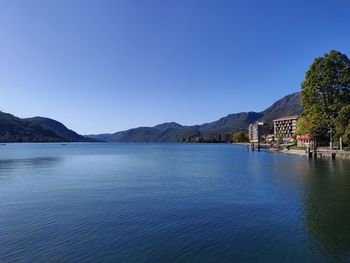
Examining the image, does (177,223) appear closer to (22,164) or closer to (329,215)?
(329,215)

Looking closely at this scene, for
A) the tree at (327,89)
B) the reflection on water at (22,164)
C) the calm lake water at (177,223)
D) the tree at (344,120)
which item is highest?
the tree at (327,89)

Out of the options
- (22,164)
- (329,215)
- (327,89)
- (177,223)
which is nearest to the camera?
(177,223)

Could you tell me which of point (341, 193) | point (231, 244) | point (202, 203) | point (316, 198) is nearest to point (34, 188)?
point (202, 203)

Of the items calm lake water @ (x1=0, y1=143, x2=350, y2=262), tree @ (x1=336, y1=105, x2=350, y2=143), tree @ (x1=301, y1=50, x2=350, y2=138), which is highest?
tree @ (x1=301, y1=50, x2=350, y2=138)

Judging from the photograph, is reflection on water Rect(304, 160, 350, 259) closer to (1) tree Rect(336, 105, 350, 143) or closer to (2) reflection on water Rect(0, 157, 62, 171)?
(1) tree Rect(336, 105, 350, 143)

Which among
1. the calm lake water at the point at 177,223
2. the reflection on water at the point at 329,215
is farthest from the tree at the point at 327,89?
the calm lake water at the point at 177,223

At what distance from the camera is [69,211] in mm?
23219

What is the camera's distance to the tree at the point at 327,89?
2790 inches

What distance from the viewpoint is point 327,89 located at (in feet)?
240

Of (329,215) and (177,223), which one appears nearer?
(177,223)

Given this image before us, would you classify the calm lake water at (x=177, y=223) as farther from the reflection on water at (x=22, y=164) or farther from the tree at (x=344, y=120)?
the tree at (x=344, y=120)

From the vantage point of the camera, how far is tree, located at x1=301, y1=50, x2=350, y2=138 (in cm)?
7088

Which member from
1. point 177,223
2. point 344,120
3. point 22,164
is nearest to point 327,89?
point 344,120

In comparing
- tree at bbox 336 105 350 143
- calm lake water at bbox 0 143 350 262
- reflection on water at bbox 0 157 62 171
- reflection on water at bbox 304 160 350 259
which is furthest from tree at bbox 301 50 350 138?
reflection on water at bbox 0 157 62 171
